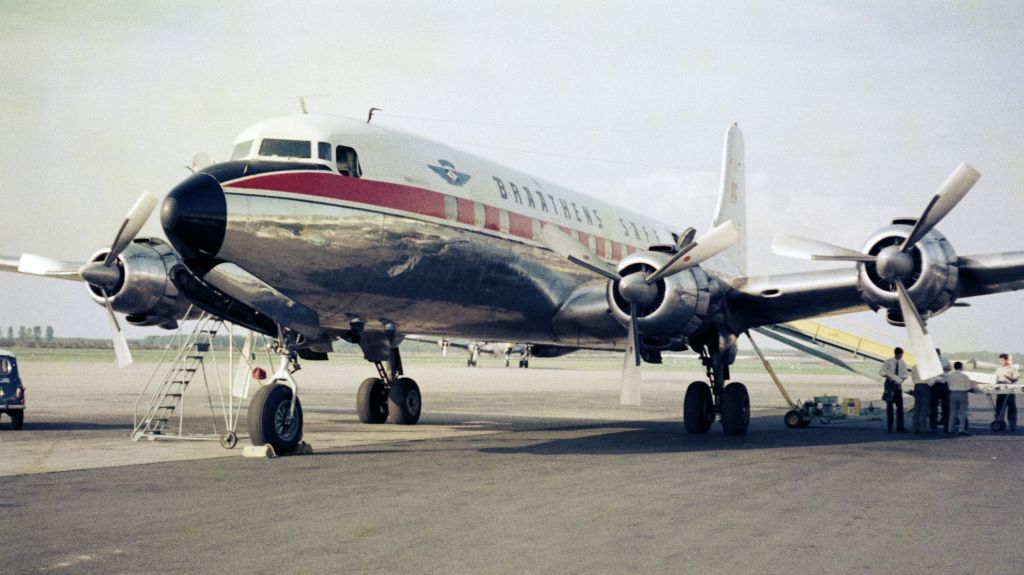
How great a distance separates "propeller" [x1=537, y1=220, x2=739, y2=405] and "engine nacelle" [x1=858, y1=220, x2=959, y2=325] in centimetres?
241

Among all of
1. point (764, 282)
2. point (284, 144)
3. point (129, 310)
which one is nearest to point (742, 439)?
point (764, 282)

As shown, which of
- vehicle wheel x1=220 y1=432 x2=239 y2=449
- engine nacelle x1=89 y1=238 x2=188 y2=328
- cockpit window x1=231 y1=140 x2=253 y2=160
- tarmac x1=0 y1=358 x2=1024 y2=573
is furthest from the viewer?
engine nacelle x1=89 y1=238 x2=188 y2=328

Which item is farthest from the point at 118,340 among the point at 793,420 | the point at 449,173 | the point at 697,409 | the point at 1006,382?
the point at 1006,382

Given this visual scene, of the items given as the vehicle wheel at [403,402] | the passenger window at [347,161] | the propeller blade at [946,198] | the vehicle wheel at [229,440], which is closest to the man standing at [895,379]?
the propeller blade at [946,198]

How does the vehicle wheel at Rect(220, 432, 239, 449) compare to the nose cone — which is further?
the vehicle wheel at Rect(220, 432, 239, 449)

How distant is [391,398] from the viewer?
19.4m

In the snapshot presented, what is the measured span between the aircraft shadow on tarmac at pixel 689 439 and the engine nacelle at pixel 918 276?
8.40 feet

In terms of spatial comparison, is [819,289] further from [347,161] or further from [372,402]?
[372,402]

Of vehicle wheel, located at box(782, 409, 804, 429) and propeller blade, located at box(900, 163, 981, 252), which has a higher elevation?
propeller blade, located at box(900, 163, 981, 252)

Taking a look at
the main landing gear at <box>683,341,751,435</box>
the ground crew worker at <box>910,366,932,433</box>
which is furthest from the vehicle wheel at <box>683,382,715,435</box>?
the ground crew worker at <box>910,366,932,433</box>

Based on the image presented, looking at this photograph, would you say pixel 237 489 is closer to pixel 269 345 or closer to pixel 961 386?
pixel 269 345

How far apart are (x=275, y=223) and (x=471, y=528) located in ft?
19.1

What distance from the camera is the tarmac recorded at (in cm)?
650

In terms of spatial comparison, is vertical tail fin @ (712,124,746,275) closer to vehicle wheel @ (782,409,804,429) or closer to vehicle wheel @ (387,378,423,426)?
vehicle wheel @ (782,409,804,429)
